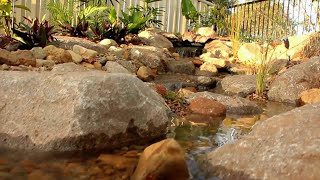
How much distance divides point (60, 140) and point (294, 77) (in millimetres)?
4966

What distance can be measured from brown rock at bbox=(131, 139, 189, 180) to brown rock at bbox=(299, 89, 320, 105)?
12.6ft

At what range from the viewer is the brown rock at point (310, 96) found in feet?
16.7

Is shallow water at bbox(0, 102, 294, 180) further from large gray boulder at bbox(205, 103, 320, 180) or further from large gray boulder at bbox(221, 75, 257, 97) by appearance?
large gray boulder at bbox(221, 75, 257, 97)

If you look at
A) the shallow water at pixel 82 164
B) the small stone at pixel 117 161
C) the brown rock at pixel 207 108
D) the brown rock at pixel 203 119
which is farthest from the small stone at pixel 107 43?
the small stone at pixel 117 161

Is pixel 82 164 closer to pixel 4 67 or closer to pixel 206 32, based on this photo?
pixel 4 67

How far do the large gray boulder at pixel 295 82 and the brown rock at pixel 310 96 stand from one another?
0.33 metres

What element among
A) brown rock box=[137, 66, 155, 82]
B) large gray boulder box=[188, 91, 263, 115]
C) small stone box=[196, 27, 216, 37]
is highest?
small stone box=[196, 27, 216, 37]

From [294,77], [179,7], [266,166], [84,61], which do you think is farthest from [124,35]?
[266,166]

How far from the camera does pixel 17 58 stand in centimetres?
495

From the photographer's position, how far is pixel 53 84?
2492mm

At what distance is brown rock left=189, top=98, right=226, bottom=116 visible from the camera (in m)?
4.14

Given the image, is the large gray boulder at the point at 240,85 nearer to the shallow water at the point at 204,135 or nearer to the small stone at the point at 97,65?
the shallow water at the point at 204,135

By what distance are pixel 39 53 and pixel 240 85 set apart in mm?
3691

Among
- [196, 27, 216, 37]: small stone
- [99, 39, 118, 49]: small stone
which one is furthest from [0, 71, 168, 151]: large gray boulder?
[196, 27, 216, 37]: small stone
